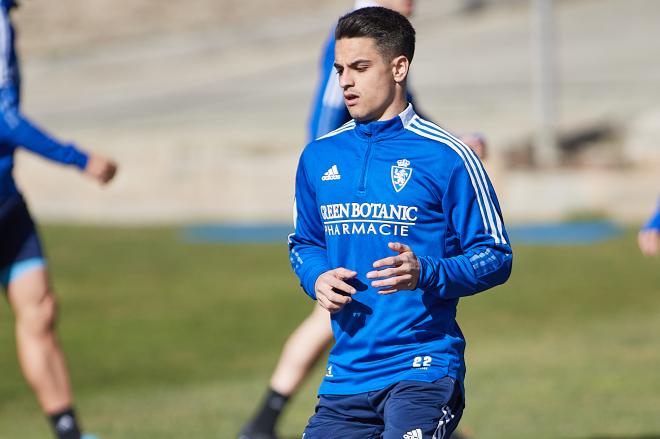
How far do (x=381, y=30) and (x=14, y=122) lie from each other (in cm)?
265

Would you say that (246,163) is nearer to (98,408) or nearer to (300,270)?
(98,408)

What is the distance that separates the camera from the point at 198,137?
2639 centimetres

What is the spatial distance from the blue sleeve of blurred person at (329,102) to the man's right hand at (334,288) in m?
2.09

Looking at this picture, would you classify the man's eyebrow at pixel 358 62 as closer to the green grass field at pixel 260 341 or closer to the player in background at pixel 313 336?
the player in background at pixel 313 336

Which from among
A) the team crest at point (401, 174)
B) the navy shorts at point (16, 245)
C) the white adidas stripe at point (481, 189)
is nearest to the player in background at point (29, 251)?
the navy shorts at point (16, 245)

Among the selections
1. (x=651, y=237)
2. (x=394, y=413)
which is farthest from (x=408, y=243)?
(x=651, y=237)

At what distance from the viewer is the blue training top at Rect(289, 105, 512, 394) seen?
4559mm

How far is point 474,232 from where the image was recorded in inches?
180

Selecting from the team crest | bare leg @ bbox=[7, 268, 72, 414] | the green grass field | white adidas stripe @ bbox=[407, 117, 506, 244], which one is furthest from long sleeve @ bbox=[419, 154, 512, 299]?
the green grass field

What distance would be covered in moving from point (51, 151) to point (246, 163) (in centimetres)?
1557

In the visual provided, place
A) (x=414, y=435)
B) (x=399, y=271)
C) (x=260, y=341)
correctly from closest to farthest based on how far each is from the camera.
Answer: (x=399, y=271) < (x=414, y=435) < (x=260, y=341)

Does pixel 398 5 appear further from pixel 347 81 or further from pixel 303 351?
pixel 303 351

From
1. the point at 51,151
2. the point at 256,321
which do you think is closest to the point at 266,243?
the point at 256,321

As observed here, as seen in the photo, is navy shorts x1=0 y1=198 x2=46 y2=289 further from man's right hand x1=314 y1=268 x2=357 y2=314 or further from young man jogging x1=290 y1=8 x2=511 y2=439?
man's right hand x1=314 y1=268 x2=357 y2=314
